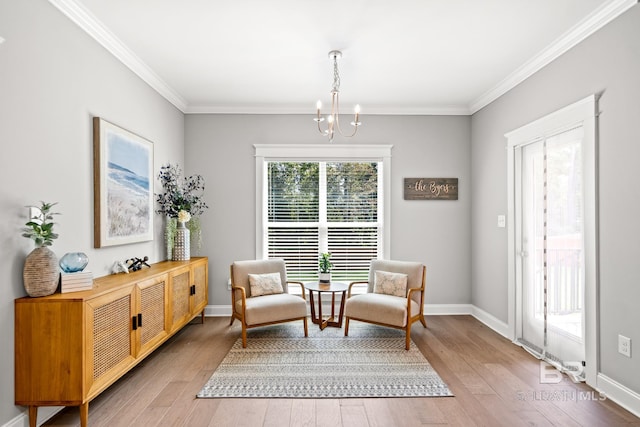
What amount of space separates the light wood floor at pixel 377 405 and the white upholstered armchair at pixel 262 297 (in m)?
0.61

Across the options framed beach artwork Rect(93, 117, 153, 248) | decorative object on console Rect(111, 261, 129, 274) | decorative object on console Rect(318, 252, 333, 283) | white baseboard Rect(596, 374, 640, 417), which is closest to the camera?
Result: white baseboard Rect(596, 374, 640, 417)

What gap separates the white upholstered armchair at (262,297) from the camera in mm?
3744

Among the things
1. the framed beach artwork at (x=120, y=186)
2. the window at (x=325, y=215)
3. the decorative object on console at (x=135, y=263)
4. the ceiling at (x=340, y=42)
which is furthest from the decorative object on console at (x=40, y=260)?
the window at (x=325, y=215)

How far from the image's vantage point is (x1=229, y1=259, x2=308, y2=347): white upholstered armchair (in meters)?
3.74

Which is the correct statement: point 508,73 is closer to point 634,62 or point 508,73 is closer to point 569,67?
point 569,67

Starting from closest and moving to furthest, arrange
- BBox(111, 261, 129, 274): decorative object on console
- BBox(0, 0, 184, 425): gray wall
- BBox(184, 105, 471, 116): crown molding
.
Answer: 1. BBox(0, 0, 184, 425): gray wall
2. BBox(111, 261, 129, 274): decorative object on console
3. BBox(184, 105, 471, 116): crown molding

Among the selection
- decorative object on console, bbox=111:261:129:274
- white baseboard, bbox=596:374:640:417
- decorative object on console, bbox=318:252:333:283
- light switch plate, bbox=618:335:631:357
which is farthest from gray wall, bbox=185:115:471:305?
light switch plate, bbox=618:335:631:357

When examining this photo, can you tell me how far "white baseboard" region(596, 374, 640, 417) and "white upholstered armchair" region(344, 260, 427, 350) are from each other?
1.52 metres

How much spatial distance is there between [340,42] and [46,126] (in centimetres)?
224

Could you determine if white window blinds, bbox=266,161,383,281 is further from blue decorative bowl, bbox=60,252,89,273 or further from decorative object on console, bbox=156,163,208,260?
blue decorative bowl, bbox=60,252,89,273

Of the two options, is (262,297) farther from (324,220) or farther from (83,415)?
(83,415)

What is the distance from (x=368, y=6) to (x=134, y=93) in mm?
2353

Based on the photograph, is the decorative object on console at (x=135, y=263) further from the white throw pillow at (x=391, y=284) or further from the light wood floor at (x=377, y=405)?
the white throw pillow at (x=391, y=284)

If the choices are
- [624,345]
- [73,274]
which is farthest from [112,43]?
[624,345]
